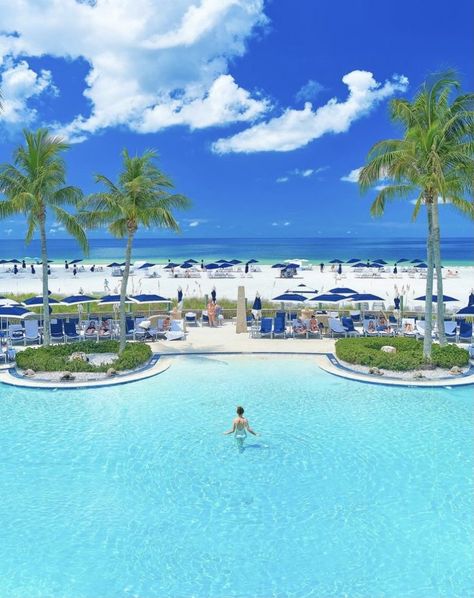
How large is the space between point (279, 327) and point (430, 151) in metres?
9.58

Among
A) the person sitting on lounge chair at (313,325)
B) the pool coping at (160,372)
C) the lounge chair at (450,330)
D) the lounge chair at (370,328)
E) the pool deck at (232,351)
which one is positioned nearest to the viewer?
the pool coping at (160,372)

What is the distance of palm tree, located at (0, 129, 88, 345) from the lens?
1653 cm

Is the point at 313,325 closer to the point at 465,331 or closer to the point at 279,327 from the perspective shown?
the point at 279,327

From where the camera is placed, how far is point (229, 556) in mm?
7016

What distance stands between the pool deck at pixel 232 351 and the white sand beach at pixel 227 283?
14.6 metres

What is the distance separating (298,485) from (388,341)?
1055cm

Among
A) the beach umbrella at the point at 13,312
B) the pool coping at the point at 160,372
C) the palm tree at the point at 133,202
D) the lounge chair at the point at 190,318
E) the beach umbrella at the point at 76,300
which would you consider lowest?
the pool coping at the point at 160,372

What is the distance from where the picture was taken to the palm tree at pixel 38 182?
16531 mm

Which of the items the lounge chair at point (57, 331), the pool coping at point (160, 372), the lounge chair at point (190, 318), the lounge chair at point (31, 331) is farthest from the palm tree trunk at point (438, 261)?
the lounge chair at point (31, 331)

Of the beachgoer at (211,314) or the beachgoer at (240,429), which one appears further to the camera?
the beachgoer at (211,314)

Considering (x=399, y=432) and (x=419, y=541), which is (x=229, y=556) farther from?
(x=399, y=432)

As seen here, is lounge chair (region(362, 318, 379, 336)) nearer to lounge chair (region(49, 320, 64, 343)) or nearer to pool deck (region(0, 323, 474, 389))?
pool deck (region(0, 323, 474, 389))

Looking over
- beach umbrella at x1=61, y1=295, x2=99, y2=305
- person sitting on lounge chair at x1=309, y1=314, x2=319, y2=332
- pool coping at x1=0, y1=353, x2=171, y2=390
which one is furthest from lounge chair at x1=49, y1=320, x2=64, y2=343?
person sitting on lounge chair at x1=309, y1=314, x2=319, y2=332

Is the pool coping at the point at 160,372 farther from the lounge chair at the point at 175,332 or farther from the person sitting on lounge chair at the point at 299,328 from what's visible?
the person sitting on lounge chair at the point at 299,328
